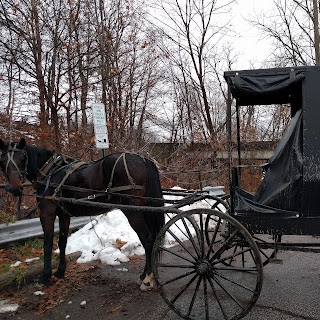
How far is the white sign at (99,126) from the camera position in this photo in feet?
22.5

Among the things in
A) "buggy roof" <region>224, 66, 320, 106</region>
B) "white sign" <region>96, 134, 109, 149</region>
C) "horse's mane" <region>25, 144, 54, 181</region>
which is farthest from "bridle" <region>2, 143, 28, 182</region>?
"buggy roof" <region>224, 66, 320, 106</region>

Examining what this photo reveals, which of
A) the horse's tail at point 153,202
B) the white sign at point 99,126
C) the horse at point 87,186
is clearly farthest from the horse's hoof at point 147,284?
the white sign at point 99,126

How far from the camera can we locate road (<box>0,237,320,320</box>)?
3.99 m

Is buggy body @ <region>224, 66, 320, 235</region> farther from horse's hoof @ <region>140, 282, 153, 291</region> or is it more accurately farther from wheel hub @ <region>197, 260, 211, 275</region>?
horse's hoof @ <region>140, 282, 153, 291</region>

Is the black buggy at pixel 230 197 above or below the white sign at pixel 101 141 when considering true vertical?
below

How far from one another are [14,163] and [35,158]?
387mm

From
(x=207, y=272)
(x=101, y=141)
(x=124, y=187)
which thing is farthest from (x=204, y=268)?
(x=101, y=141)

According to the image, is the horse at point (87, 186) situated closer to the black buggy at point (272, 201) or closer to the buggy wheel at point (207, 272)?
the buggy wheel at point (207, 272)

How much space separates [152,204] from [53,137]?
19.4 feet

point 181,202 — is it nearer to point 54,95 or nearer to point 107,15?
point 54,95

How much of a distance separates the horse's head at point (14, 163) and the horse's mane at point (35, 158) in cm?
11

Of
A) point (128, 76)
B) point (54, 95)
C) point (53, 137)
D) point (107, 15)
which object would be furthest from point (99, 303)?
point (128, 76)

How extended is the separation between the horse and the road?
A: 32 centimetres

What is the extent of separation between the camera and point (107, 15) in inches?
497
